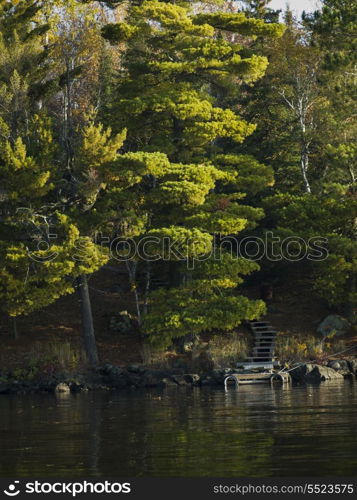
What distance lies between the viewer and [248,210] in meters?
39.0

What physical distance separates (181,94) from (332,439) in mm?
22626

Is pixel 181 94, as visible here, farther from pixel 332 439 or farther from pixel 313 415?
pixel 332 439

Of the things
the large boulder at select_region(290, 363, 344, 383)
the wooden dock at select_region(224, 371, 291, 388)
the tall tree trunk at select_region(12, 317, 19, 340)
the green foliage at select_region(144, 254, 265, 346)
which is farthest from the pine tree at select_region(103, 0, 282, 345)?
the tall tree trunk at select_region(12, 317, 19, 340)

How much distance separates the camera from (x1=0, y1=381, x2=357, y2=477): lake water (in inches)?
634

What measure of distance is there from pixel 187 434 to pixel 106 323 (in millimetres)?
22666

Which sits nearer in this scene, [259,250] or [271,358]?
[271,358]

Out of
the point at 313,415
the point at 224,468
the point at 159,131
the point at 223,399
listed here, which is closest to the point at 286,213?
the point at 159,131

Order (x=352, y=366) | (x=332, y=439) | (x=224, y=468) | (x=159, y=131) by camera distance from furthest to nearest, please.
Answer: (x=159, y=131) → (x=352, y=366) → (x=332, y=439) → (x=224, y=468)

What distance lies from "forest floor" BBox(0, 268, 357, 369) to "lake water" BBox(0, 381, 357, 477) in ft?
27.4

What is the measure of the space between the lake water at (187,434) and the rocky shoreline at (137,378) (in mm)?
3581

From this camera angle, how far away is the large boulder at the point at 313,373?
35.0 meters

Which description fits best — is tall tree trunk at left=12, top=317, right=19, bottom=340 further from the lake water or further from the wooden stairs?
the lake water

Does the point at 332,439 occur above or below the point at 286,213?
below

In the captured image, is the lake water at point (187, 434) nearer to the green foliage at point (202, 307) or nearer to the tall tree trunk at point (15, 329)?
the green foliage at point (202, 307)
